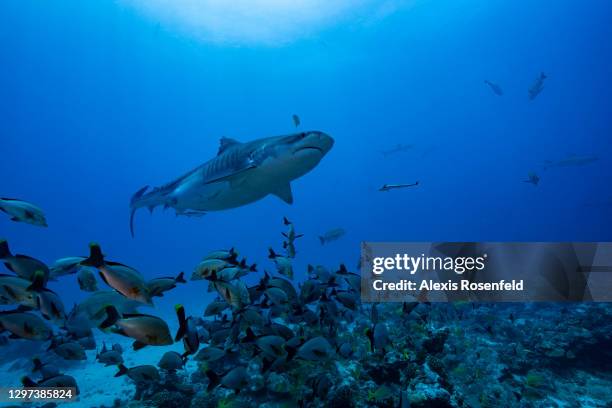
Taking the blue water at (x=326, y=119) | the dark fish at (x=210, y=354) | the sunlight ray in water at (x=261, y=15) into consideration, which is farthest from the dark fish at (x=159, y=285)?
the sunlight ray in water at (x=261, y=15)

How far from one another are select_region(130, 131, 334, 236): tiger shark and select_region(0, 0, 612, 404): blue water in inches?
1111

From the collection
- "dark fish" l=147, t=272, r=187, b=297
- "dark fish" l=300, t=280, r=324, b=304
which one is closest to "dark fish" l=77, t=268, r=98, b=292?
"dark fish" l=147, t=272, r=187, b=297

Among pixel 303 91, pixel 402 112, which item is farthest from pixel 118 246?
pixel 402 112

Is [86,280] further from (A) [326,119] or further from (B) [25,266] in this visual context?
(A) [326,119]

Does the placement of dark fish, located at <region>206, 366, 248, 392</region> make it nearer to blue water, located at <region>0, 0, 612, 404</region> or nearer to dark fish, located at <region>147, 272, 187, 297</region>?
dark fish, located at <region>147, 272, 187, 297</region>

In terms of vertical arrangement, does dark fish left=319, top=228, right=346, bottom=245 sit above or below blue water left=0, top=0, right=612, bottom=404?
below

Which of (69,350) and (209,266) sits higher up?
(209,266)

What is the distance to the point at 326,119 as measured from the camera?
122m

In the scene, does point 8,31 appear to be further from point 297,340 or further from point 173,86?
point 297,340

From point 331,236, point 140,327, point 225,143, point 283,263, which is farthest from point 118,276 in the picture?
point 331,236

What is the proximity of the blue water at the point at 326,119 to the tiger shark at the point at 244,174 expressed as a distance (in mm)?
28219

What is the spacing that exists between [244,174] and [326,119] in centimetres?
12066

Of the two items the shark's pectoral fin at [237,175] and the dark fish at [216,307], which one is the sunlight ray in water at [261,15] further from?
the dark fish at [216,307]

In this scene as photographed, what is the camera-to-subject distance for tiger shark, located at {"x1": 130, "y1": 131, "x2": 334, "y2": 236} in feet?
15.9
